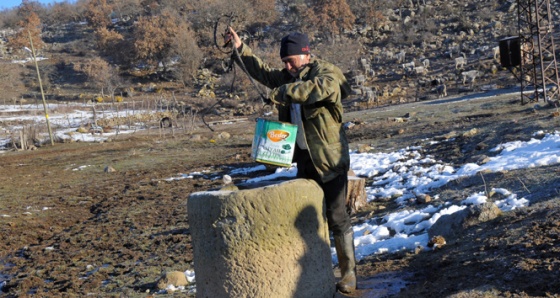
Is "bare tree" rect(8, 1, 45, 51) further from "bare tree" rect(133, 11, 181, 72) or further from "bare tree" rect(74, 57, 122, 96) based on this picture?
"bare tree" rect(133, 11, 181, 72)

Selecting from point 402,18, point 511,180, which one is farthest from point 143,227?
point 402,18

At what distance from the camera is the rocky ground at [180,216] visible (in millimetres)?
4914

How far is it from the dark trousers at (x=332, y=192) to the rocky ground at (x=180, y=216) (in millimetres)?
563

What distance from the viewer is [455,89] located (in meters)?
33.8

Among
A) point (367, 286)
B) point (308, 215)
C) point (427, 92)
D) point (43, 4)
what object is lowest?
point (427, 92)

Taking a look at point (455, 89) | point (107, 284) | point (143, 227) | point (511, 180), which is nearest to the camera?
point (107, 284)

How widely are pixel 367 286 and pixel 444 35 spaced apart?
154 ft

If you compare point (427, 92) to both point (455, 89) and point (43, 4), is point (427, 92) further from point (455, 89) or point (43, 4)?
point (43, 4)

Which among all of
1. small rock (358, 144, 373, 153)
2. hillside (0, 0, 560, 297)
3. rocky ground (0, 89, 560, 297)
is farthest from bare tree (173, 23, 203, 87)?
small rock (358, 144, 373, 153)

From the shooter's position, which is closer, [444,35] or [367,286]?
[367,286]

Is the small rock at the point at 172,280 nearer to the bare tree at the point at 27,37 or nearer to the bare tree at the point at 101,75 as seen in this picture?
the bare tree at the point at 101,75

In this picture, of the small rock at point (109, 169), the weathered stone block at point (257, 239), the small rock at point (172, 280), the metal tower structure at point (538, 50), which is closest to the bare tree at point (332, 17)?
the metal tower structure at point (538, 50)

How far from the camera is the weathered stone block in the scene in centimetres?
430

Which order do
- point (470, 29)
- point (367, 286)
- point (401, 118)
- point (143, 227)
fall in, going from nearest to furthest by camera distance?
point (367, 286)
point (143, 227)
point (401, 118)
point (470, 29)
